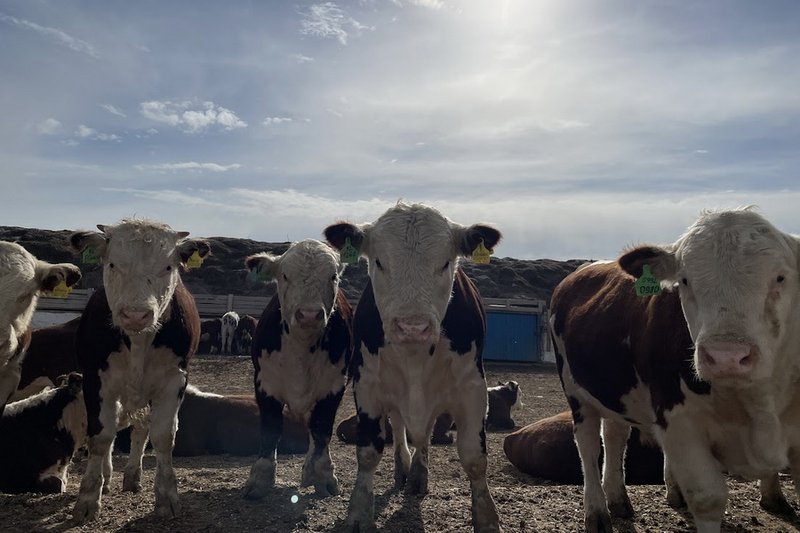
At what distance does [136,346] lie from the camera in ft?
18.7

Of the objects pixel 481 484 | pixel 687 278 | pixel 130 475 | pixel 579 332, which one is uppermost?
pixel 687 278

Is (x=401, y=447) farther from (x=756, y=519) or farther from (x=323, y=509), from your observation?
(x=756, y=519)

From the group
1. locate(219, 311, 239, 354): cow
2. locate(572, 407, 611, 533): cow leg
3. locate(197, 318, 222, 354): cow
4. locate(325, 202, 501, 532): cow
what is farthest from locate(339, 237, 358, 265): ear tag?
locate(219, 311, 239, 354): cow

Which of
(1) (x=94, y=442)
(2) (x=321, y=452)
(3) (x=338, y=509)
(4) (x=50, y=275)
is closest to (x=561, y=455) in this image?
(2) (x=321, y=452)

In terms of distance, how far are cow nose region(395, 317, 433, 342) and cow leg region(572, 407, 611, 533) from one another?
208 centimetres

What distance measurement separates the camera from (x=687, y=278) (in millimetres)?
3799

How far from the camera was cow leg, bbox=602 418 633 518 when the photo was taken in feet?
18.3

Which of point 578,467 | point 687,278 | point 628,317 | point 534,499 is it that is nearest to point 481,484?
point 534,499

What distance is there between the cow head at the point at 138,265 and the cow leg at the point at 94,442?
67cm

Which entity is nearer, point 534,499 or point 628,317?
point 628,317

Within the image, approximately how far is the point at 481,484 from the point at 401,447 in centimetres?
209

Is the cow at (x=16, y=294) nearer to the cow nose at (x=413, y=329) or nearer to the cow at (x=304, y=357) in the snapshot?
the cow at (x=304, y=357)

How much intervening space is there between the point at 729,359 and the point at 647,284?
1085 millimetres

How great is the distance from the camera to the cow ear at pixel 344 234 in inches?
208
